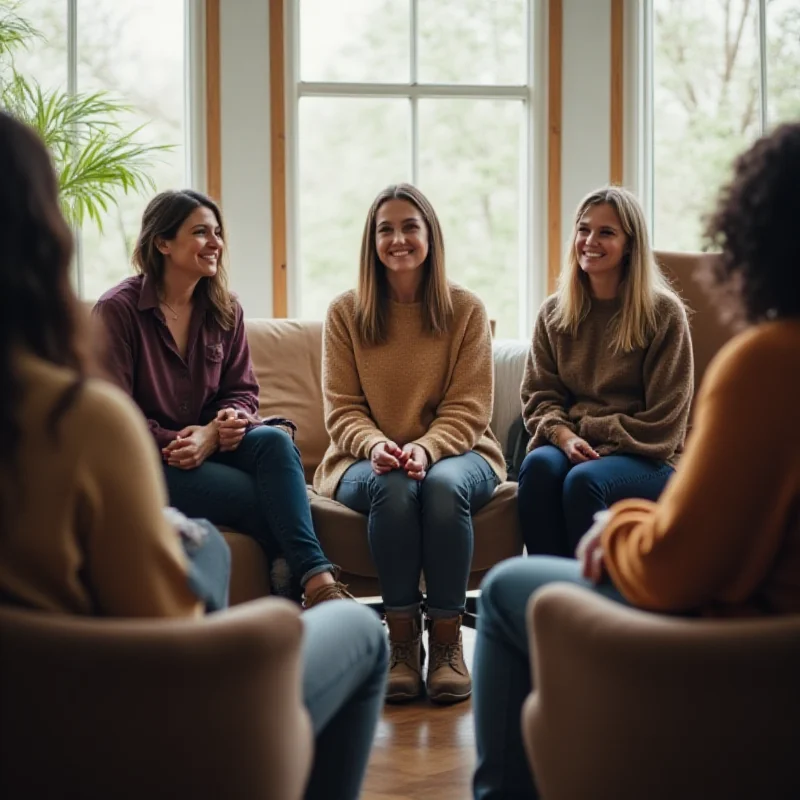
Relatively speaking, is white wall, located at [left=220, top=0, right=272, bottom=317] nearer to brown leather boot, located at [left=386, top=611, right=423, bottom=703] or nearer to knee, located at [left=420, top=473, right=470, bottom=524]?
knee, located at [left=420, top=473, right=470, bottom=524]

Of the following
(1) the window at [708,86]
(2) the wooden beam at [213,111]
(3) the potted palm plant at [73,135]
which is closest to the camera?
(3) the potted palm plant at [73,135]

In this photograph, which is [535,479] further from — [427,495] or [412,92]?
[412,92]

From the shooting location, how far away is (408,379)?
3270 mm

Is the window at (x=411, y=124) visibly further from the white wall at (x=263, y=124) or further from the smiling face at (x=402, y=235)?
the smiling face at (x=402, y=235)

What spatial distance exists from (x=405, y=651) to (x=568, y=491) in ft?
1.95

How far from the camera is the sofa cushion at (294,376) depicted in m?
3.61

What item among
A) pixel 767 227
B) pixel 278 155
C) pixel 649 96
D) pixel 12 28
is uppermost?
pixel 12 28

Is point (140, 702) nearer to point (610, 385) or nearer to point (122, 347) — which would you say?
point (122, 347)

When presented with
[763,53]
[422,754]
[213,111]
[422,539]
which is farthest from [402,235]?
[763,53]

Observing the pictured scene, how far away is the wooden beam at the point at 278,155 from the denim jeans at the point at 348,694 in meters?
3.33

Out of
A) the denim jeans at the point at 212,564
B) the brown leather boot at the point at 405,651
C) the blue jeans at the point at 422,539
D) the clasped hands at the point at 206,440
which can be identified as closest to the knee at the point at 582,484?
the blue jeans at the point at 422,539

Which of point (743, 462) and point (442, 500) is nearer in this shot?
point (743, 462)

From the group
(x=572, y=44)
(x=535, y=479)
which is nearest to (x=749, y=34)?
(x=572, y=44)

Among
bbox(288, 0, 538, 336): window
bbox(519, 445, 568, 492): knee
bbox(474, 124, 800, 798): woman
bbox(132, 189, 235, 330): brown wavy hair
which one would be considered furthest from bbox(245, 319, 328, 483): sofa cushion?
bbox(474, 124, 800, 798): woman
